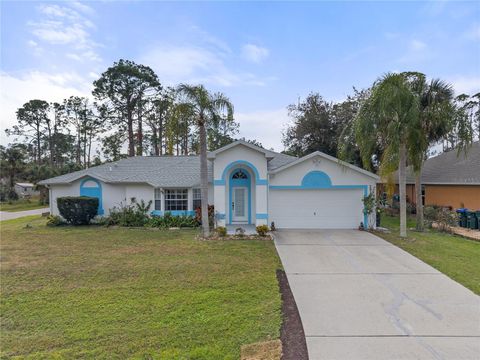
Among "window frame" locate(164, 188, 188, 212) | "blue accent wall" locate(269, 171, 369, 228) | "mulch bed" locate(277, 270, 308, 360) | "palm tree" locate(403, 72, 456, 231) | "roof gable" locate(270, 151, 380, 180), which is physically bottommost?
"mulch bed" locate(277, 270, 308, 360)

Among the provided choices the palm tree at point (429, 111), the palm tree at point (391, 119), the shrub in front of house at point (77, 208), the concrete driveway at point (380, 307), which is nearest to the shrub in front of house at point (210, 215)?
the shrub in front of house at point (77, 208)

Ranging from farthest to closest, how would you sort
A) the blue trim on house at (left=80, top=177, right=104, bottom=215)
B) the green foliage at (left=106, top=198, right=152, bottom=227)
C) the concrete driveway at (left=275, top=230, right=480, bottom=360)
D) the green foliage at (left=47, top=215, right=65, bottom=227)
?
the blue trim on house at (left=80, top=177, right=104, bottom=215)
the green foliage at (left=47, top=215, right=65, bottom=227)
the green foliage at (left=106, top=198, right=152, bottom=227)
the concrete driveway at (left=275, top=230, right=480, bottom=360)

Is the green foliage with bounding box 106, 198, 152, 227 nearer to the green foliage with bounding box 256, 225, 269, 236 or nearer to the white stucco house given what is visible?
the white stucco house

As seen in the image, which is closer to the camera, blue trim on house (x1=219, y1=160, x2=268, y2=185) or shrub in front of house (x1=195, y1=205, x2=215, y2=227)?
blue trim on house (x1=219, y1=160, x2=268, y2=185)

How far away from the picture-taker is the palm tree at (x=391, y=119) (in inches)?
489

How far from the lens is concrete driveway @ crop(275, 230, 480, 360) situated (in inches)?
182

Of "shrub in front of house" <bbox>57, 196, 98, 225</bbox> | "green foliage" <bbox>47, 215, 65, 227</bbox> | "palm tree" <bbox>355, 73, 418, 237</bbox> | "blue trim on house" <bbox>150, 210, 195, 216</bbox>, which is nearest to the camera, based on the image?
"palm tree" <bbox>355, 73, 418, 237</bbox>

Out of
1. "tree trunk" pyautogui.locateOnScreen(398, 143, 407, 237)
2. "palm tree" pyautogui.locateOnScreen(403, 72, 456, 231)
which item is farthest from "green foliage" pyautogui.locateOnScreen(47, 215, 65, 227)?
"palm tree" pyautogui.locateOnScreen(403, 72, 456, 231)

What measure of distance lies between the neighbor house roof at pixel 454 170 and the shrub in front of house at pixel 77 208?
67.3 feet

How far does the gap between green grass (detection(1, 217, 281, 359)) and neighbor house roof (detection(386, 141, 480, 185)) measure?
14.2 meters

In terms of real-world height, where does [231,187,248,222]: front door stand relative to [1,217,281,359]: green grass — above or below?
above

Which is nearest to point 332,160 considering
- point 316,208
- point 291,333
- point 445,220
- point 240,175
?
point 316,208

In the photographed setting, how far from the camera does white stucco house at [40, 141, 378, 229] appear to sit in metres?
15.4

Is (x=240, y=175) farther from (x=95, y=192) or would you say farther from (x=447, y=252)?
(x=447, y=252)
